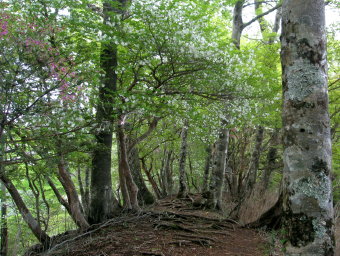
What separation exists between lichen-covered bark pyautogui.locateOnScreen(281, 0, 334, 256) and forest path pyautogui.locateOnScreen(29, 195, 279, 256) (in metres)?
3.89

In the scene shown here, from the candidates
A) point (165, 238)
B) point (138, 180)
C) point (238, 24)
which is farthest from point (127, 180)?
point (238, 24)

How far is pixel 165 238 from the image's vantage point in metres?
6.37

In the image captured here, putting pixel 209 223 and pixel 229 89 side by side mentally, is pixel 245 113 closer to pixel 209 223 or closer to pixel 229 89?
pixel 229 89

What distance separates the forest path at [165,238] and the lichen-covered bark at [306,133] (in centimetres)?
389

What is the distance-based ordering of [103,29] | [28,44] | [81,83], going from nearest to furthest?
[28,44] → [81,83] → [103,29]

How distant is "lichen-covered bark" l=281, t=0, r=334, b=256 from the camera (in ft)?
6.40

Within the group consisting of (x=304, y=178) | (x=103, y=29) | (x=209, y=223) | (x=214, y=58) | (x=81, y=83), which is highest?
(x=103, y=29)

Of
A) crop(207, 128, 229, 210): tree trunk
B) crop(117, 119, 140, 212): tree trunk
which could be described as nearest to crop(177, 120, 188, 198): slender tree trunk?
crop(207, 128, 229, 210): tree trunk

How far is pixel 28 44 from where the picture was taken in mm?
3527

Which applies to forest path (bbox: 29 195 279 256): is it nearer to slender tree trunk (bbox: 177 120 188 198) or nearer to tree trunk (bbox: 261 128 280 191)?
slender tree trunk (bbox: 177 120 188 198)

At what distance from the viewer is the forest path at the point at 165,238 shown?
18.4 feet

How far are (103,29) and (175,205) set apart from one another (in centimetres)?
730

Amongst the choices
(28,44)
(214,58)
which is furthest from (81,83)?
(214,58)

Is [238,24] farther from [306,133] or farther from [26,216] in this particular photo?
[306,133]
